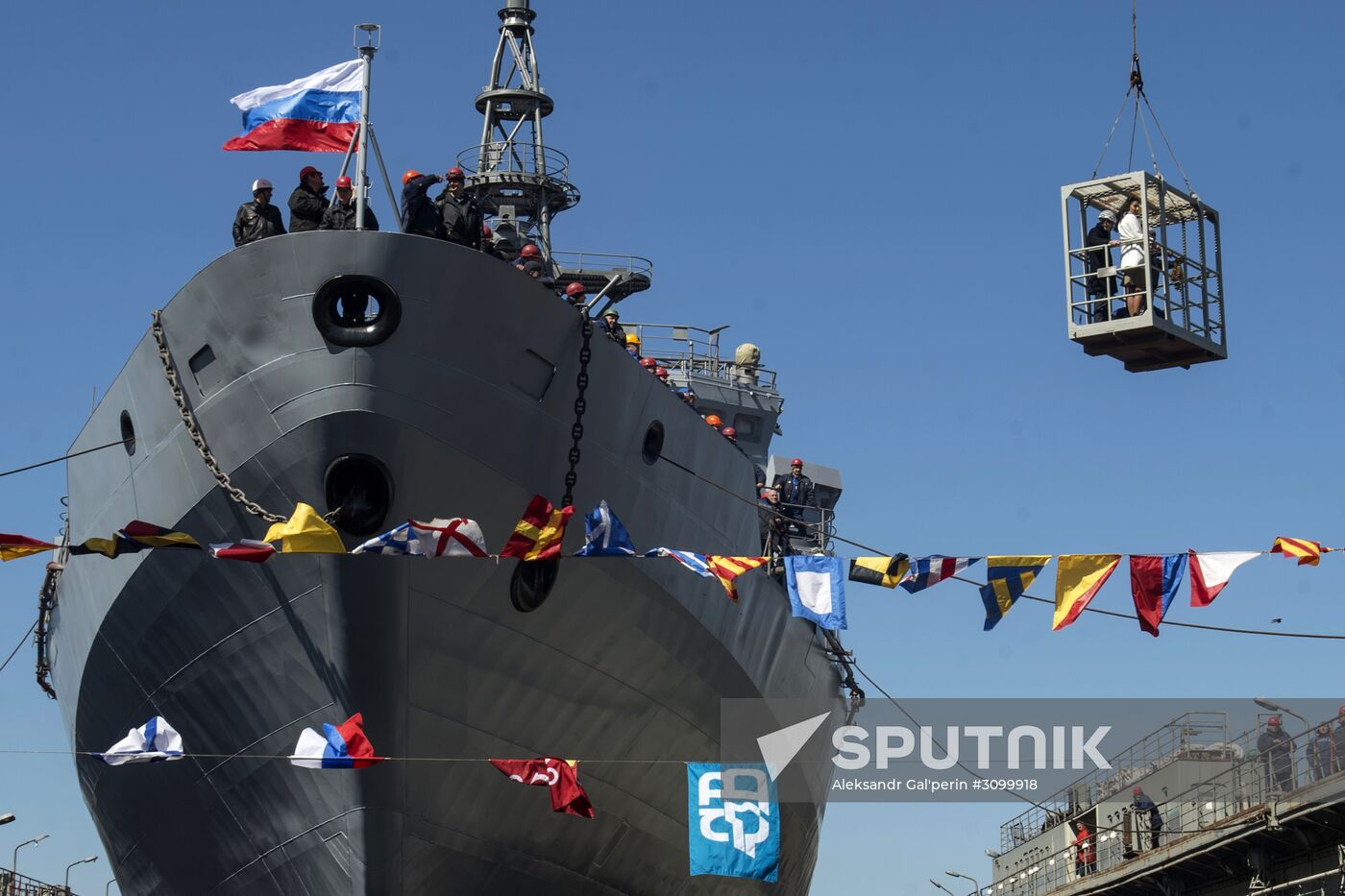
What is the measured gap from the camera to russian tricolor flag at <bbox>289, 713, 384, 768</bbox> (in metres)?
14.4

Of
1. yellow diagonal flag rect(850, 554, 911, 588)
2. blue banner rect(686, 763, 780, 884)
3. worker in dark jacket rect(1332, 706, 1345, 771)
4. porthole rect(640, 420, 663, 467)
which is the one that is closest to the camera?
yellow diagonal flag rect(850, 554, 911, 588)

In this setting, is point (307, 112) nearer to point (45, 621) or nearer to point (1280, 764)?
point (45, 621)

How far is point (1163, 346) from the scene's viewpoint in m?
16.3

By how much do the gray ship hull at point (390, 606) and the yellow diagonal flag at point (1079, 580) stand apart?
149 inches

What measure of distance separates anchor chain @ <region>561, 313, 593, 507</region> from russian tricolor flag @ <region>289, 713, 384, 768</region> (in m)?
2.79

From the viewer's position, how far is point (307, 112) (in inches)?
621

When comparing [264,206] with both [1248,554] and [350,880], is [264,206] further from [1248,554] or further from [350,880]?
[1248,554]

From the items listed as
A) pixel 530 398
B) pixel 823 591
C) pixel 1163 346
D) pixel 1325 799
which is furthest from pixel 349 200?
pixel 1325 799

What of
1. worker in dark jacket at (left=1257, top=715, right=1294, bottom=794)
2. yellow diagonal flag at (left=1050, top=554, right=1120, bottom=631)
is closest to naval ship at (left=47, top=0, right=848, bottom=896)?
yellow diagonal flag at (left=1050, top=554, right=1120, bottom=631)

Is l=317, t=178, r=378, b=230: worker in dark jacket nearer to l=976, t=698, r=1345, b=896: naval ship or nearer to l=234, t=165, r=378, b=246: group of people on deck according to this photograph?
l=234, t=165, r=378, b=246: group of people on deck

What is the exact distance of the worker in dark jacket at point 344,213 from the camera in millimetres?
15539

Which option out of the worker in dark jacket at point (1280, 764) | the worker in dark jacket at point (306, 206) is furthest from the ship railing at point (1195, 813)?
the worker in dark jacket at point (306, 206)

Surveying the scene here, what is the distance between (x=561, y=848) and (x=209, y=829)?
3245 millimetres

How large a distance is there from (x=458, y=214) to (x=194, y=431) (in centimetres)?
292
